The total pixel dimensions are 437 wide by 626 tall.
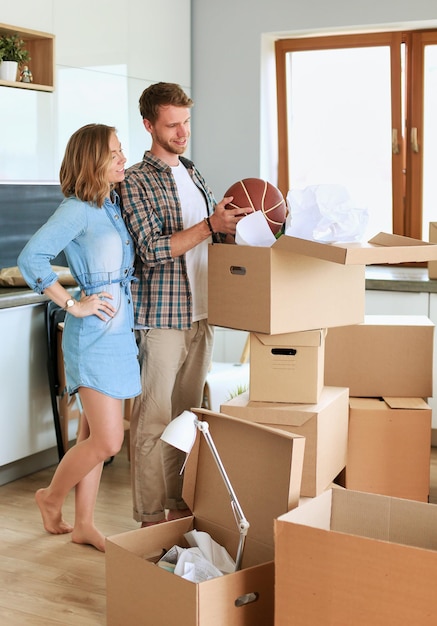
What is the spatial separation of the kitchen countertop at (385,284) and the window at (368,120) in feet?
1.04

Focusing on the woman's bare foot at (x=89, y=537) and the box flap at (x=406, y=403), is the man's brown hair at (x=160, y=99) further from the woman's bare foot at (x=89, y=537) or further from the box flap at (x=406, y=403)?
the woman's bare foot at (x=89, y=537)

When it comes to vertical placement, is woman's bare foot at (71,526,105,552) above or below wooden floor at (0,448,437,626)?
above

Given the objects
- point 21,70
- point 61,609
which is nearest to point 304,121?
point 21,70

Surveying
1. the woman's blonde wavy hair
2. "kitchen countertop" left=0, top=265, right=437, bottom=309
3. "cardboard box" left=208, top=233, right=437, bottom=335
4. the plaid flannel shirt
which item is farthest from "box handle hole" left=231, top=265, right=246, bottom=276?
"kitchen countertop" left=0, top=265, right=437, bottom=309

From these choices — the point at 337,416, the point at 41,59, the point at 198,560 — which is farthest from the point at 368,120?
the point at 198,560

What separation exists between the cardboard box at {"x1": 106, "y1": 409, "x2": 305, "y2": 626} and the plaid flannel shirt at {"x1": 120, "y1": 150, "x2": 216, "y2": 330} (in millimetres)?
532

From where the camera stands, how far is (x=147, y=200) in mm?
2977

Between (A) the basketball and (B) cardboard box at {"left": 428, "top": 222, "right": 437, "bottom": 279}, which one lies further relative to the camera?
(B) cardboard box at {"left": 428, "top": 222, "right": 437, "bottom": 279}

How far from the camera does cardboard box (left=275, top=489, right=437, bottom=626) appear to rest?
6.24 feet

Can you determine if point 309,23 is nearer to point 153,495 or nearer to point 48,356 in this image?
point 48,356

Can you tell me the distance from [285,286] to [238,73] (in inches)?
104

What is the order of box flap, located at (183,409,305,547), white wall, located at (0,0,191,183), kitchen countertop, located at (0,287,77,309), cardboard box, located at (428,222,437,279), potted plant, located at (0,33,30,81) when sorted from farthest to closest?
cardboard box, located at (428,222,437,279), white wall, located at (0,0,191,183), potted plant, located at (0,33,30,81), kitchen countertop, located at (0,287,77,309), box flap, located at (183,409,305,547)

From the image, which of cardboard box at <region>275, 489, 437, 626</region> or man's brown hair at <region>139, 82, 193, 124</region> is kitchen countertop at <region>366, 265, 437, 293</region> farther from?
cardboard box at <region>275, 489, 437, 626</region>

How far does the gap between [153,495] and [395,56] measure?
294 cm
